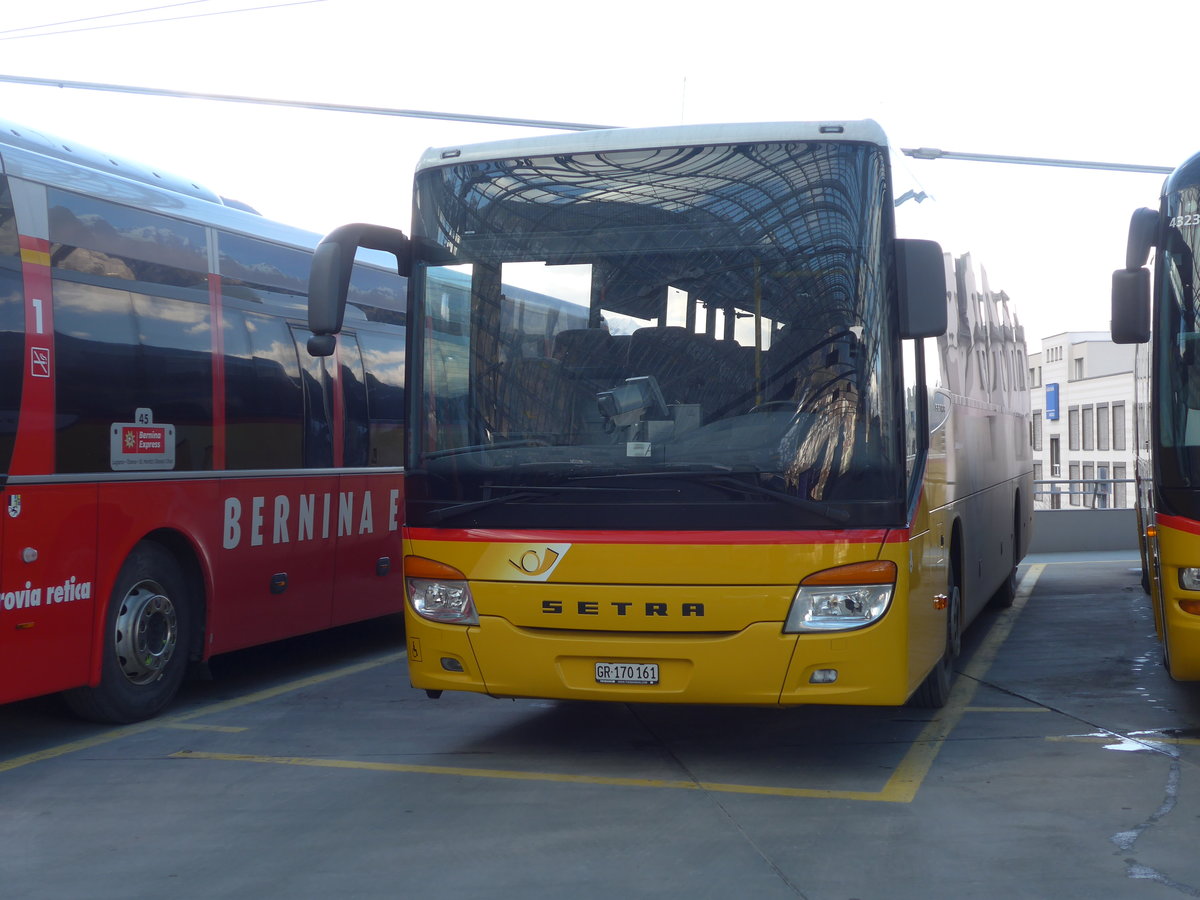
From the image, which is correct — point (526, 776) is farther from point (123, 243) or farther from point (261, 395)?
point (123, 243)

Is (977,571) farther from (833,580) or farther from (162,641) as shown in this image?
(162,641)

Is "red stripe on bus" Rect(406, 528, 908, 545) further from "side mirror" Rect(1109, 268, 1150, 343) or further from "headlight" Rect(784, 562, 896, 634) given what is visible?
"side mirror" Rect(1109, 268, 1150, 343)

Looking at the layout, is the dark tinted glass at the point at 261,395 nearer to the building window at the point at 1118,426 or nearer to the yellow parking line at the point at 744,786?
the yellow parking line at the point at 744,786

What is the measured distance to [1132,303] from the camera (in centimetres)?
739

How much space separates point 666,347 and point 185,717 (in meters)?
3.98

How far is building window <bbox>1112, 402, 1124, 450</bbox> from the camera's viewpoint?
7475cm

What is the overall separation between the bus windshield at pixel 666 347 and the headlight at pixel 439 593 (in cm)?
26

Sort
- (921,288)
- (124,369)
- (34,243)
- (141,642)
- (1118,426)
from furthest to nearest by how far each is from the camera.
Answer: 1. (1118,426)
2. (141,642)
3. (124,369)
4. (34,243)
5. (921,288)

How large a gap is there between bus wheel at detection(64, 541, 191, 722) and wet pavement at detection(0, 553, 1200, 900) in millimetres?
153

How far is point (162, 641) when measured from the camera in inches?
339

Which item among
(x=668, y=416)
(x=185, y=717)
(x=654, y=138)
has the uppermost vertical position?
(x=654, y=138)

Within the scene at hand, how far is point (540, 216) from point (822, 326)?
4.79 ft

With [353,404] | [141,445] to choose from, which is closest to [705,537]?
[141,445]

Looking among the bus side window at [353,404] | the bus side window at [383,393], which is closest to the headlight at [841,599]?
the bus side window at [353,404]
